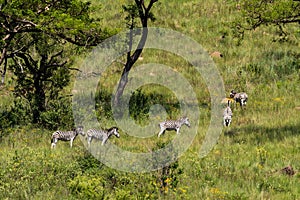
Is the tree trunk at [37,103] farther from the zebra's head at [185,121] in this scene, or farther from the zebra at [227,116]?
the zebra at [227,116]

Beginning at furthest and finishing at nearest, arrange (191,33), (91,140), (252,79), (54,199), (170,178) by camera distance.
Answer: (191,33) < (252,79) < (91,140) < (170,178) < (54,199)

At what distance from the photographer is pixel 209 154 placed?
15.3 meters

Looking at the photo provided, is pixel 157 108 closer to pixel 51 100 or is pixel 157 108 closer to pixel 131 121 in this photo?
pixel 131 121

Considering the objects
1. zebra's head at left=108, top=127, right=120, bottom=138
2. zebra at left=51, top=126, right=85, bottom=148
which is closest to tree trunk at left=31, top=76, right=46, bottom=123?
zebra at left=51, top=126, right=85, bottom=148

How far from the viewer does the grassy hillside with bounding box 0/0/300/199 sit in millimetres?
11359

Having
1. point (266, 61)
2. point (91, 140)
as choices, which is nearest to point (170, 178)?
point (91, 140)

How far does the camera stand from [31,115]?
21094mm

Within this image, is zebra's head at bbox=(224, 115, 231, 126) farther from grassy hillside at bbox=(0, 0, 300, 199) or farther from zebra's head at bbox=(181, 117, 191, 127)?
zebra's head at bbox=(181, 117, 191, 127)

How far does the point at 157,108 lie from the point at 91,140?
647cm

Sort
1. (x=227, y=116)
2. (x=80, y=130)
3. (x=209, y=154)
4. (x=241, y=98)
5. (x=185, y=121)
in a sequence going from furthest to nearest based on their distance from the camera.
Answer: (x=241, y=98)
(x=227, y=116)
(x=185, y=121)
(x=80, y=130)
(x=209, y=154)

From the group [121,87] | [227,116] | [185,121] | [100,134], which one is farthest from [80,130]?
[121,87]

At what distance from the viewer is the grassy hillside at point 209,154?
11.4 m

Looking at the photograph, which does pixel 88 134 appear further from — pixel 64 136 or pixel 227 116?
pixel 227 116

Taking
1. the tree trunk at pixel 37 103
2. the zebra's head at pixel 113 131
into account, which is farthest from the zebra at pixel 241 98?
the tree trunk at pixel 37 103
